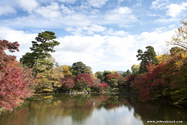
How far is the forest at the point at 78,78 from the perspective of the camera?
5992 mm

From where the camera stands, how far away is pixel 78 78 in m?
25.1

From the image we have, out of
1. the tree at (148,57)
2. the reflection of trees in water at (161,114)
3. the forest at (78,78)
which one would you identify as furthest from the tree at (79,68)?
the reflection of trees in water at (161,114)

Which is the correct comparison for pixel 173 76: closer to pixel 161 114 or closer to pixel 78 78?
pixel 161 114

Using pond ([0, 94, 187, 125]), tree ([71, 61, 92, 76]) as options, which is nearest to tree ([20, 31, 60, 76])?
pond ([0, 94, 187, 125])

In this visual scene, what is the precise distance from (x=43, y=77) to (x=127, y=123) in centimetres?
1558

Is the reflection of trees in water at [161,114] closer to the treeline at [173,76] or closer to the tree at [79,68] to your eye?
the treeline at [173,76]

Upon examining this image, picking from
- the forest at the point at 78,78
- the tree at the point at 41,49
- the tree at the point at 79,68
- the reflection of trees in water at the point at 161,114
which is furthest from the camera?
the tree at the point at 79,68

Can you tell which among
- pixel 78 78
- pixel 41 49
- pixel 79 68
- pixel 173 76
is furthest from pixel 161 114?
pixel 79 68

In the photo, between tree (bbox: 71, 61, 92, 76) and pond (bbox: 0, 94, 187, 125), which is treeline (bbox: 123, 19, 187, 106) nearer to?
pond (bbox: 0, 94, 187, 125)

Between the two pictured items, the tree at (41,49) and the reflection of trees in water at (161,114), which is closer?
the reflection of trees in water at (161,114)

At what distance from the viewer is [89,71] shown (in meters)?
30.5

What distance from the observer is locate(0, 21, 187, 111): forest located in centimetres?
599

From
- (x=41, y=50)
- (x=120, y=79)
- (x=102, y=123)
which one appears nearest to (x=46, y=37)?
(x=41, y=50)

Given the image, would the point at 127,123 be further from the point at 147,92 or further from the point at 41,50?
the point at 41,50
